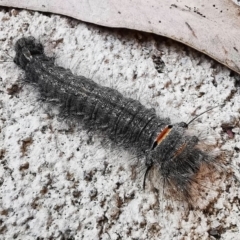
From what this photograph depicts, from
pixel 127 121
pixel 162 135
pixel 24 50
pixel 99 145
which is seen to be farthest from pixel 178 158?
pixel 24 50

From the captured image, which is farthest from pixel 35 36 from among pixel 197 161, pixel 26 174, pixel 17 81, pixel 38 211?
pixel 197 161

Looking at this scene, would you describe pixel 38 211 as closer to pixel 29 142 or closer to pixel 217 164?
pixel 29 142

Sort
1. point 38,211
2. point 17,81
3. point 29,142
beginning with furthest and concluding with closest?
point 17,81 < point 29,142 < point 38,211

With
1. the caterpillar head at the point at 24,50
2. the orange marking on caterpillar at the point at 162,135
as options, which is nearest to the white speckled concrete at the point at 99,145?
the caterpillar head at the point at 24,50

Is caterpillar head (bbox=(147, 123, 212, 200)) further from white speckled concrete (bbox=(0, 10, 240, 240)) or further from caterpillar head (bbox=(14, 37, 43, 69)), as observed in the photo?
caterpillar head (bbox=(14, 37, 43, 69))

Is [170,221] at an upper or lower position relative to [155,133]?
lower

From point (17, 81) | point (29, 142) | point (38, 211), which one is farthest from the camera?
point (17, 81)

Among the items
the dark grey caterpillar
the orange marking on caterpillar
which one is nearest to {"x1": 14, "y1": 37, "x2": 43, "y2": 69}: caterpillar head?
the dark grey caterpillar
